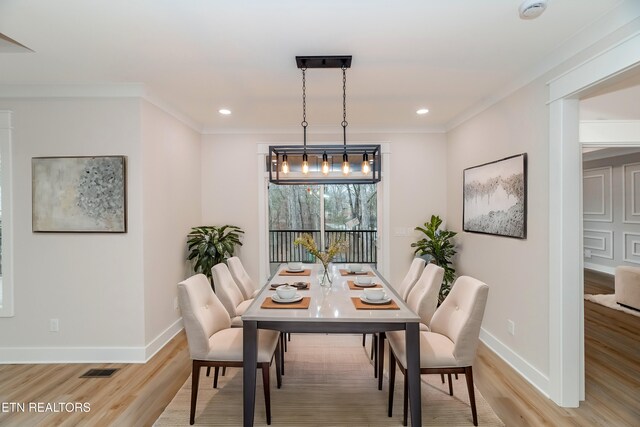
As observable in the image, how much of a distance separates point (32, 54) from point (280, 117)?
2374mm

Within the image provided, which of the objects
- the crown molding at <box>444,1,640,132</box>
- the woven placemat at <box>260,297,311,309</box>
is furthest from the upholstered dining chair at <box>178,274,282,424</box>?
the crown molding at <box>444,1,640,132</box>

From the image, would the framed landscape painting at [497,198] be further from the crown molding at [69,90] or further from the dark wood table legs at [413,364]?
the crown molding at [69,90]

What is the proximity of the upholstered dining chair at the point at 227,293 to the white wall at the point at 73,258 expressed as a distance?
0.85 metres

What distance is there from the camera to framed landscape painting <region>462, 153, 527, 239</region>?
2836 millimetres

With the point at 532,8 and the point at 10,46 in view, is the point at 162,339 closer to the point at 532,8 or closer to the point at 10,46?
the point at 10,46

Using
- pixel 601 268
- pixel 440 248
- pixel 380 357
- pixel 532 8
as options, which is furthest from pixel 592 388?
pixel 601 268

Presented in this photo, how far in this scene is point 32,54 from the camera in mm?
2408

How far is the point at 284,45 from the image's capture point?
227 centimetres

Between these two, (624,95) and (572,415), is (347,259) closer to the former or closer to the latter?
(572,415)

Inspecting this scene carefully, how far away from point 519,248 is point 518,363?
1062 mm

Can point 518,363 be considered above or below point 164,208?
below

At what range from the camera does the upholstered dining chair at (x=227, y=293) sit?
2.89m

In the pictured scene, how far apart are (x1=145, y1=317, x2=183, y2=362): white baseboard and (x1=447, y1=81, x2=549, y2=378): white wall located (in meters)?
3.58

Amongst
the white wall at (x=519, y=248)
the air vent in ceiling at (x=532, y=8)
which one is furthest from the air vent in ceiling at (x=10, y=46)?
the white wall at (x=519, y=248)
